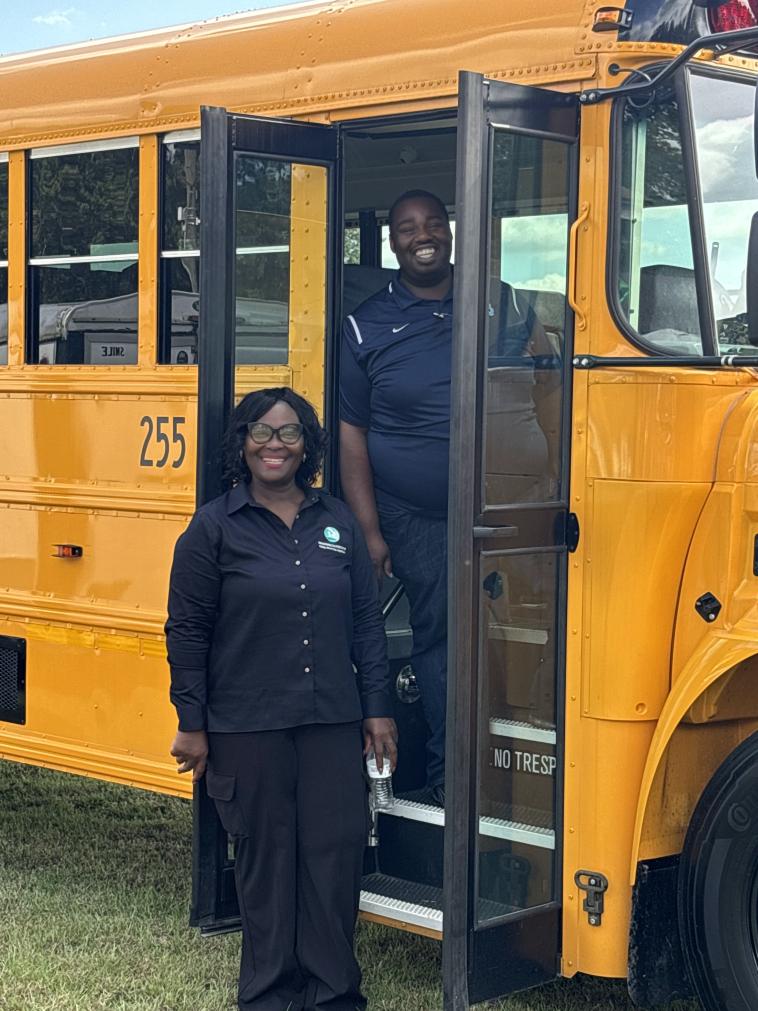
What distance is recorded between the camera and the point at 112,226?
482 centimetres

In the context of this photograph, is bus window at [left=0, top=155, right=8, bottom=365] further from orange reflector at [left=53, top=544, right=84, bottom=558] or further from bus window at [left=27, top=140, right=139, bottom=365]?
orange reflector at [left=53, top=544, right=84, bottom=558]

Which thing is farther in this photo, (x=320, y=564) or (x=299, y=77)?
(x=299, y=77)

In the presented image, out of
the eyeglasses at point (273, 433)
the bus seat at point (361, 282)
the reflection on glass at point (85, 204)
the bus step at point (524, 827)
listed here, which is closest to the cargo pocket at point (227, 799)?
the bus step at point (524, 827)

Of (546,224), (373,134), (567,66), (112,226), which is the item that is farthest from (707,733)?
(112,226)

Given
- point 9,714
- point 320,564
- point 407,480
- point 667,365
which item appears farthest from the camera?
point 9,714

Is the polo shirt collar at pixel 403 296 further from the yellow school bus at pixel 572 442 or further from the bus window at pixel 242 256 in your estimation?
the bus window at pixel 242 256

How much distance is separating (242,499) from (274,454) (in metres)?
0.14

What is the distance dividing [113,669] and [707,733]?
1.87 metres

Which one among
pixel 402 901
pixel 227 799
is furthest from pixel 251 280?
pixel 402 901

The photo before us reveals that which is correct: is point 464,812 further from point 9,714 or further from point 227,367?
point 9,714

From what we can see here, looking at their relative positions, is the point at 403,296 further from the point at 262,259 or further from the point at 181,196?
the point at 181,196

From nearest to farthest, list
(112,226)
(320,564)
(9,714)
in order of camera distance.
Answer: (320,564) → (112,226) → (9,714)

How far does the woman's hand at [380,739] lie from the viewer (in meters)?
4.20

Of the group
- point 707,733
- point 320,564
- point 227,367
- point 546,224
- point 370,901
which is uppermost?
point 546,224
